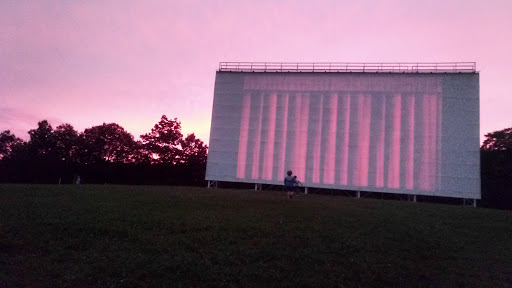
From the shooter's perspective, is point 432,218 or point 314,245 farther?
point 432,218

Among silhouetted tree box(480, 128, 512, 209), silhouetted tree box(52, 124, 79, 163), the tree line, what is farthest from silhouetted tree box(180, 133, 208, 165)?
silhouetted tree box(480, 128, 512, 209)

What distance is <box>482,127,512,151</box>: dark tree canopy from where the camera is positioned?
48.3 meters

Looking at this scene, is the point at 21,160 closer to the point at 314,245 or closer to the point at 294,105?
the point at 294,105

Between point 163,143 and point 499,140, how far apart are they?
156ft

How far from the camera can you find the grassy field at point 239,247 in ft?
32.6

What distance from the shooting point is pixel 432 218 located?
1891 centimetres

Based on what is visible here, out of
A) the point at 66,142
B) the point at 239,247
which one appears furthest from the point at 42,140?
the point at 239,247

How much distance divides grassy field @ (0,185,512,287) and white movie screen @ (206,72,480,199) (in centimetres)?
1647

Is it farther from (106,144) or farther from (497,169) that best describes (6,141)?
(497,169)

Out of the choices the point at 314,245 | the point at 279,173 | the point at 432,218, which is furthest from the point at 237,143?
the point at 314,245

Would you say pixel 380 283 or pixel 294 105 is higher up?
pixel 294 105

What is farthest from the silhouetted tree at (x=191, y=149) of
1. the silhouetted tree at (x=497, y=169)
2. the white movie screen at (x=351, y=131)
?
the silhouetted tree at (x=497, y=169)

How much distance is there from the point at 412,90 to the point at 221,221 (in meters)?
27.5

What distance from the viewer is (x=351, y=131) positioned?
120 feet
